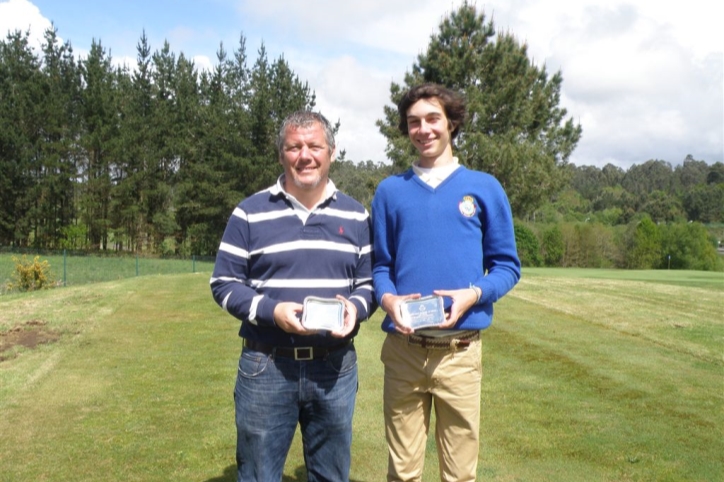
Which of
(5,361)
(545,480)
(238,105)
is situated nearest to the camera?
(545,480)

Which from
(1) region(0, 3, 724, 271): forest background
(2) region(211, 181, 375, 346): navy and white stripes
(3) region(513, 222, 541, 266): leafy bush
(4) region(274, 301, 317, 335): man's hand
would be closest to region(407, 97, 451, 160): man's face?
(2) region(211, 181, 375, 346): navy and white stripes

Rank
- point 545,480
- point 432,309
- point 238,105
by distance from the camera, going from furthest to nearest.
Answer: point 238,105, point 545,480, point 432,309

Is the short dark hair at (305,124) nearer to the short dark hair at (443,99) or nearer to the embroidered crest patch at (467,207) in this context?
the short dark hair at (443,99)

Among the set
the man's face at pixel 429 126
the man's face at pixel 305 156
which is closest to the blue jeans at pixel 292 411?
the man's face at pixel 305 156

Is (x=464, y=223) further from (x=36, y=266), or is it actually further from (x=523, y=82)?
(x=523, y=82)

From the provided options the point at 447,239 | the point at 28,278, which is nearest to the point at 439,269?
the point at 447,239

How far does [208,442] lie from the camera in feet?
15.2

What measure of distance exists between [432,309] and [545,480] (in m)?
2.16

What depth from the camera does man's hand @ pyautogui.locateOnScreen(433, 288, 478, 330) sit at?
2529 mm

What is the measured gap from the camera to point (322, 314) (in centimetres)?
237

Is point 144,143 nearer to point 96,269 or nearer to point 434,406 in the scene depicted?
point 96,269

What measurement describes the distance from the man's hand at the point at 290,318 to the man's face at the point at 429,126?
95 cm

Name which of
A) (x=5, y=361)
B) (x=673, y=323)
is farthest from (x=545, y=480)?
(x=673, y=323)

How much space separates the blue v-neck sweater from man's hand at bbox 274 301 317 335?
1.36 ft
